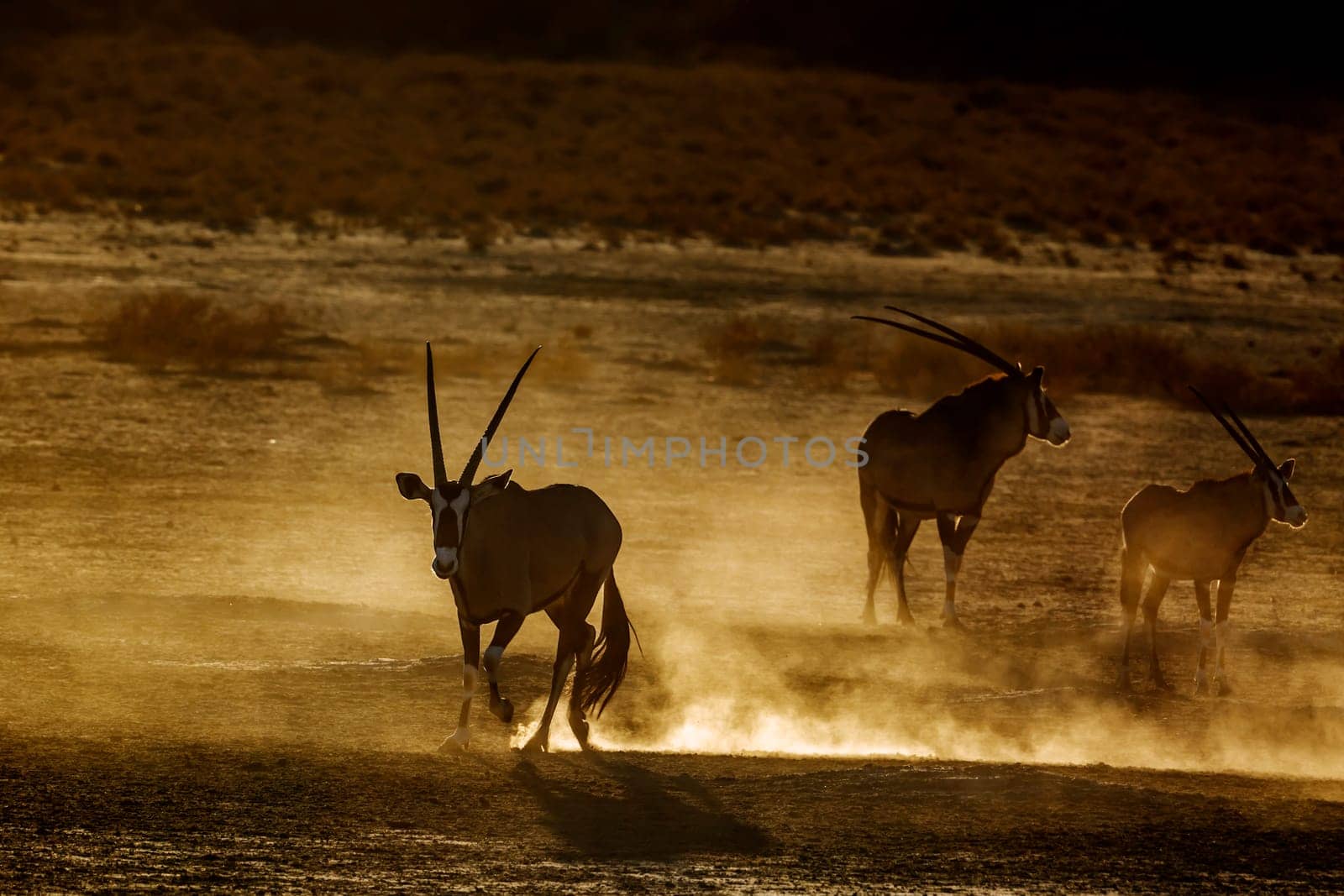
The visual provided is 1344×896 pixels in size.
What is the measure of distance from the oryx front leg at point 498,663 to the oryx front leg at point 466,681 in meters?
0.13

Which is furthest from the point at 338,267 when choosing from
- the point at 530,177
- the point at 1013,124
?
the point at 1013,124

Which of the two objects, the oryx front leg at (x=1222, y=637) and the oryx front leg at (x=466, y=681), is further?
the oryx front leg at (x=1222, y=637)

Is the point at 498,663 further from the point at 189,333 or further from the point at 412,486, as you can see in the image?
the point at 189,333

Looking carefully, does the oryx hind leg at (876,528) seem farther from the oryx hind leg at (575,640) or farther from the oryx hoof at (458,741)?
the oryx hoof at (458,741)

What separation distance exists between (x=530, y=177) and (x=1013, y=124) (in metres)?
26.2

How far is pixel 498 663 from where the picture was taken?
959 centimetres

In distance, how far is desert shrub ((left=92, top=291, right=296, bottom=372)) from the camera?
81.1ft

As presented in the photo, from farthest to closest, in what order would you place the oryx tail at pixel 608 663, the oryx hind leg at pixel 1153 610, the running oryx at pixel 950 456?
the running oryx at pixel 950 456
the oryx hind leg at pixel 1153 610
the oryx tail at pixel 608 663

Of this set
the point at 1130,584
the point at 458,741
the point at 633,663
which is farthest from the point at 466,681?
the point at 1130,584

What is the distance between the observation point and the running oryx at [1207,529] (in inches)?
466

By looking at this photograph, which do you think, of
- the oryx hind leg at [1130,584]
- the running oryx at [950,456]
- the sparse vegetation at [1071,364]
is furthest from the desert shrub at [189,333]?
the oryx hind leg at [1130,584]

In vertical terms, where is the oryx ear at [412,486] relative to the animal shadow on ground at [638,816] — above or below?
above

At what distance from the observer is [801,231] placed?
4478 centimetres

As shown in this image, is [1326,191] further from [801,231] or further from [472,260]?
[472,260]
